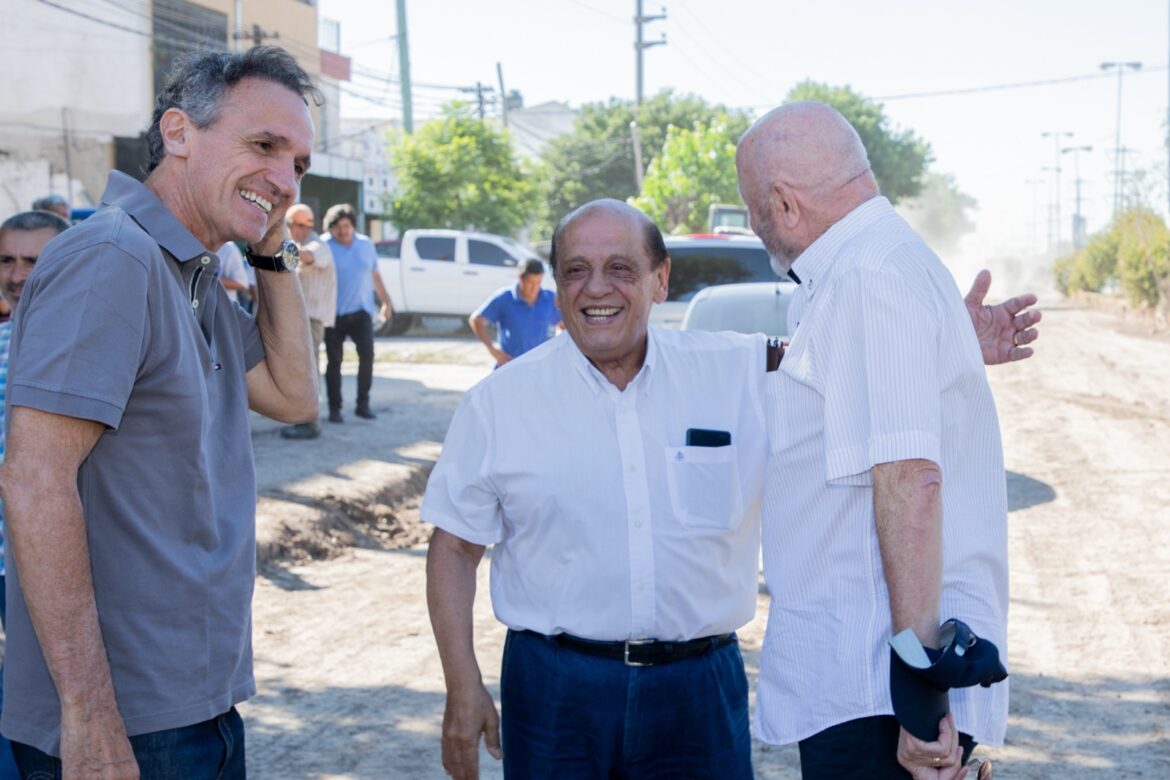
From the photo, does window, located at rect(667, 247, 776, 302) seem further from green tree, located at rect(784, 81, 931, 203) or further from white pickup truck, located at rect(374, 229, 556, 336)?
green tree, located at rect(784, 81, 931, 203)

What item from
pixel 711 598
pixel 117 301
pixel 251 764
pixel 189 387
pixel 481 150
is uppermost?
pixel 481 150

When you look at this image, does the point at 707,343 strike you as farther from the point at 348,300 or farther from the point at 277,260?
the point at 348,300

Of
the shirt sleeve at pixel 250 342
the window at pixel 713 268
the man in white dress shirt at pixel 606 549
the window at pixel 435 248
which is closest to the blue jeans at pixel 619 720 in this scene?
the man in white dress shirt at pixel 606 549

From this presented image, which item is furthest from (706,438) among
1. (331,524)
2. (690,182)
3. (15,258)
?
(690,182)

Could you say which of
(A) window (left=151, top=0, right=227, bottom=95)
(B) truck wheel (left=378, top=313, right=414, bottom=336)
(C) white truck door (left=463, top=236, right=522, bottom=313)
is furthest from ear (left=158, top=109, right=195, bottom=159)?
(A) window (left=151, top=0, right=227, bottom=95)

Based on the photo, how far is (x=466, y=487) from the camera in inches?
115

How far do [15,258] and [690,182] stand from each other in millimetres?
39703

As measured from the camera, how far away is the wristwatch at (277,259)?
2824mm

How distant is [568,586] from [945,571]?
87cm

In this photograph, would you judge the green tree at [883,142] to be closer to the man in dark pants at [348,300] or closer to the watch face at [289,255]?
the man in dark pants at [348,300]

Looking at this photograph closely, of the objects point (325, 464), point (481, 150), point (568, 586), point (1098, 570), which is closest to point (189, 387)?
point (568, 586)

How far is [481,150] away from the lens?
35.6 meters

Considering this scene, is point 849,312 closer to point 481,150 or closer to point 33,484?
point 33,484

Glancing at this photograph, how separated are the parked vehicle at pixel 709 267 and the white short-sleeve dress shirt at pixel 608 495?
10242 millimetres
